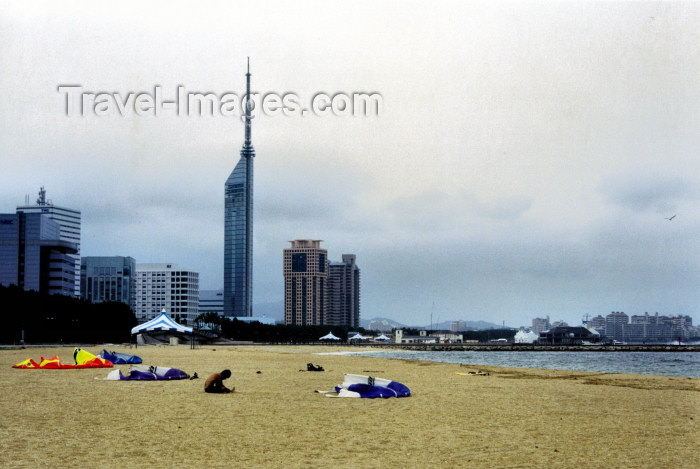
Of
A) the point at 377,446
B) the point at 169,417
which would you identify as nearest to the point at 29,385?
the point at 169,417

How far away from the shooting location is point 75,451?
11062 mm

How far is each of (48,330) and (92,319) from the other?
15.6 m

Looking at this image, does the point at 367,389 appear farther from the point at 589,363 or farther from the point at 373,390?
the point at 589,363

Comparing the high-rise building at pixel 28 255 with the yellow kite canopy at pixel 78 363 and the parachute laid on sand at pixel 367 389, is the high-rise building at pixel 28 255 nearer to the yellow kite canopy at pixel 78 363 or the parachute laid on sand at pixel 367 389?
the yellow kite canopy at pixel 78 363

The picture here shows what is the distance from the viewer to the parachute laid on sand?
63.6 feet

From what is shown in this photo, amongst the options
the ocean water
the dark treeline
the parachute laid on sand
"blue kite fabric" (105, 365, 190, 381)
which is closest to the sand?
the parachute laid on sand

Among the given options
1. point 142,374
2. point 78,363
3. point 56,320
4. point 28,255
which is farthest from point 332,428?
point 28,255

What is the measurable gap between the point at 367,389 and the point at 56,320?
10891cm

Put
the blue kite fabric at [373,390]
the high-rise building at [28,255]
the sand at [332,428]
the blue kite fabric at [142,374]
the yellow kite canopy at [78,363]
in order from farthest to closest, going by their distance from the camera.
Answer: the high-rise building at [28,255] → the yellow kite canopy at [78,363] → the blue kite fabric at [142,374] → the blue kite fabric at [373,390] → the sand at [332,428]

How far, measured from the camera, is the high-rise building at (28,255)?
191 metres

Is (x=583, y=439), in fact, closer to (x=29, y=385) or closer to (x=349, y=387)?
(x=349, y=387)

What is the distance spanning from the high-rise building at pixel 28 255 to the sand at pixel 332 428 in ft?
601

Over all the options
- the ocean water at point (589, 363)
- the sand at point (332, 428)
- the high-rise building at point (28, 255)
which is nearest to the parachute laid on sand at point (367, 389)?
the sand at point (332, 428)

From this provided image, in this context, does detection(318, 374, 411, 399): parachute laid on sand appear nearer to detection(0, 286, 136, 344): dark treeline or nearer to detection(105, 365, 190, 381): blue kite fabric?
detection(105, 365, 190, 381): blue kite fabric
